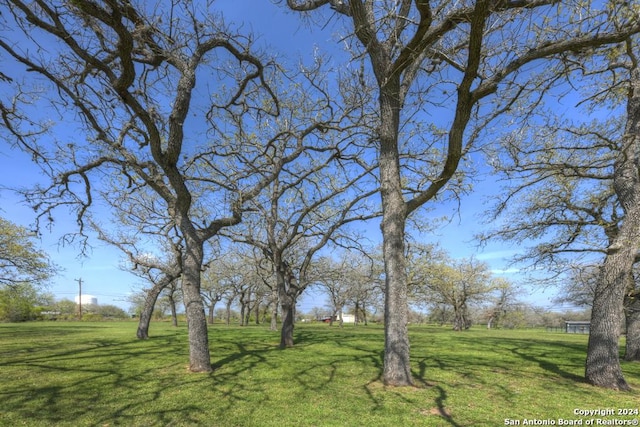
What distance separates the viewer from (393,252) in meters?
6.33

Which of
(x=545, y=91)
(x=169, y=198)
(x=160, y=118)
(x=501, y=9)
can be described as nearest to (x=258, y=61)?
(x=160, y=118)

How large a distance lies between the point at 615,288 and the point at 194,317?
8.94m

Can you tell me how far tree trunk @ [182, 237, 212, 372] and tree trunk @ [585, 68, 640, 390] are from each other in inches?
326

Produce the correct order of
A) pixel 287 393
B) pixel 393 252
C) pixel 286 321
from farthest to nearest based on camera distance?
1. pixel 286 321
2. pixel 393 252
3. pixel 287 393

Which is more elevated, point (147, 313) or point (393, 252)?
point (393, 252)

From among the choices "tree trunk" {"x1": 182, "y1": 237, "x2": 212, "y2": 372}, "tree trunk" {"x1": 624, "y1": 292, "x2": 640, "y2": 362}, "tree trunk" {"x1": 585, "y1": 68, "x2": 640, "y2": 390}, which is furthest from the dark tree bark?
"tree trunk" {"x1": 624, "y1": 292, "x2": 640, "y2": 362}

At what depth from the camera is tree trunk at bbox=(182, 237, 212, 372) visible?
23.7 ft

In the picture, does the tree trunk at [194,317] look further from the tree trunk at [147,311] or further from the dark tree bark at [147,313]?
the dark tree bark at [147,313]

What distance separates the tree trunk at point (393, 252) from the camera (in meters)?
6.02

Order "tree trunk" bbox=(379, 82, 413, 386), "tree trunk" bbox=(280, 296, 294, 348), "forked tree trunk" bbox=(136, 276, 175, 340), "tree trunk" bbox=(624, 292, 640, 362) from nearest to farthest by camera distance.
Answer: "tree trunk" bbox=(379, 82, 413, 386)
"tree trunk" bbox=(624, 292, 640, 362)
"tree trunk" bbox=(280, 296, 294, 348)
"forked tree trunk" bbox=(136, 276, 175, 340)

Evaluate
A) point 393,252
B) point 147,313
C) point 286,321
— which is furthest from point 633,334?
point 147,313

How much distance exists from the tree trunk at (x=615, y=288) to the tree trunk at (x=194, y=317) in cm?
828

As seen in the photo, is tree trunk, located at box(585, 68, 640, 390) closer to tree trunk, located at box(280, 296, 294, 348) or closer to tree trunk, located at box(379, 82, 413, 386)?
tree trunk, located at box(379, 82, 413, 386)

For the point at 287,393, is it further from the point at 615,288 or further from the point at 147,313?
the point at 147,313
